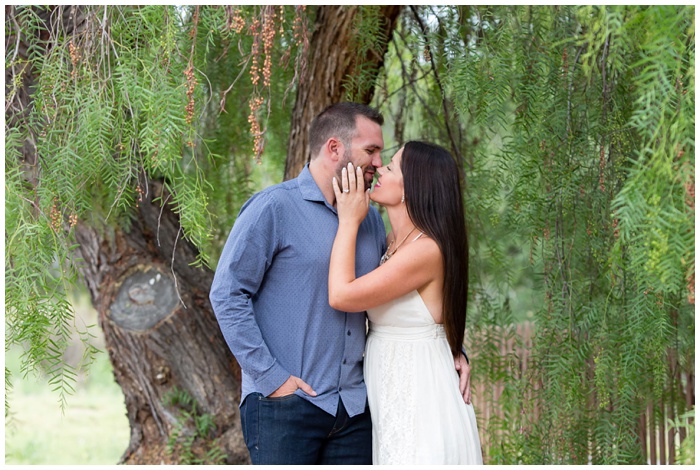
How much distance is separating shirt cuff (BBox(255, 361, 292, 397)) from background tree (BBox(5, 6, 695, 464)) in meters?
0.35

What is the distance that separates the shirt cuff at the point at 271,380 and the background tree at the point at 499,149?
0.35 meters

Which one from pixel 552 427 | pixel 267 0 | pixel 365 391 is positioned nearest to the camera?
pixel 267 0

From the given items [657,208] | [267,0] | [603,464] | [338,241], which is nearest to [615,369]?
[603,464]

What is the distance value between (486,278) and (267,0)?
1.70 meters

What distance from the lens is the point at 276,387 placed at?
1.97 meters

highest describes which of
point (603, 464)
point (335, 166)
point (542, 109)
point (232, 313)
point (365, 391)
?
point (542, 109)

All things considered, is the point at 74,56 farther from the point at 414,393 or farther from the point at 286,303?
the point at 414,393

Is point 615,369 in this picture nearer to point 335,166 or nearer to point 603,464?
point 603,464

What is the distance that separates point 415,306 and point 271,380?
0.44 metres

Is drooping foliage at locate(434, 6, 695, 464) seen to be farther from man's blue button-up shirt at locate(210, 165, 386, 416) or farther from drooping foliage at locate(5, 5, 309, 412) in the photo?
drooping foliage at locate(5, 5, 309, 412)

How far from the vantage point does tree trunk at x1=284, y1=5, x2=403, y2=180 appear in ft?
9.25

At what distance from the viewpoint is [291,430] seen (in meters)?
1.98

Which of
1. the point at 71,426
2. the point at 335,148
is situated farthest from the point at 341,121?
the point at 71,426

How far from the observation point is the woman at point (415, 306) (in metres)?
2.01
